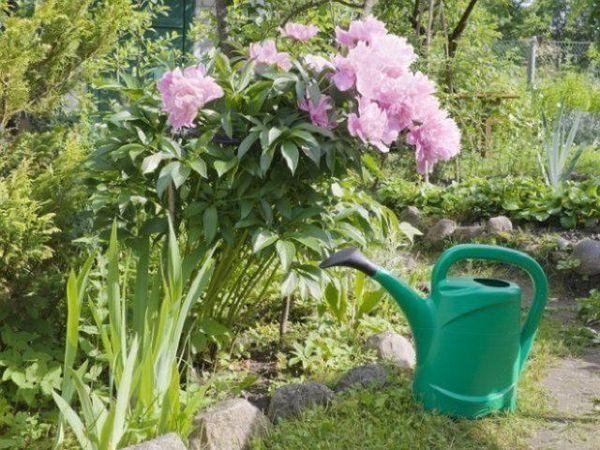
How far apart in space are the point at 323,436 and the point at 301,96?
116 cm

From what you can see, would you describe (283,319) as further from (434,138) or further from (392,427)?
(434,138)

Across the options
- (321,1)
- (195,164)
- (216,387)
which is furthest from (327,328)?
(321,1)

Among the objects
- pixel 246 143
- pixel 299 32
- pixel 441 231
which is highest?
pixel 299 32

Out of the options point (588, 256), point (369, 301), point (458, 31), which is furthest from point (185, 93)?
point (458, 31)

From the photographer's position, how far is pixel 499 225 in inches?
224

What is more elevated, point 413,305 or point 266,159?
point 266,159

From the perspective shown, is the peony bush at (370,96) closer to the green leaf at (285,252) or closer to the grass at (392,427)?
the green leaf at (285,252)

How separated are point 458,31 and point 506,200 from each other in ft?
9.93

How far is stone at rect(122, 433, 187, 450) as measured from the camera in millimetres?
2125

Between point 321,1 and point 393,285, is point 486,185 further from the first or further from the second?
point 393,285

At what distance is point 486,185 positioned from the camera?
625cm

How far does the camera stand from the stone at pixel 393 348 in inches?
132

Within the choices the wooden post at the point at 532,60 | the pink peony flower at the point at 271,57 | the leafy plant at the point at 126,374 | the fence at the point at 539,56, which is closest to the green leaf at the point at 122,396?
the leafy plant at the point at 126,374

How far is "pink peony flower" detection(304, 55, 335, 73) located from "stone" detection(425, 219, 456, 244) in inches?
129
